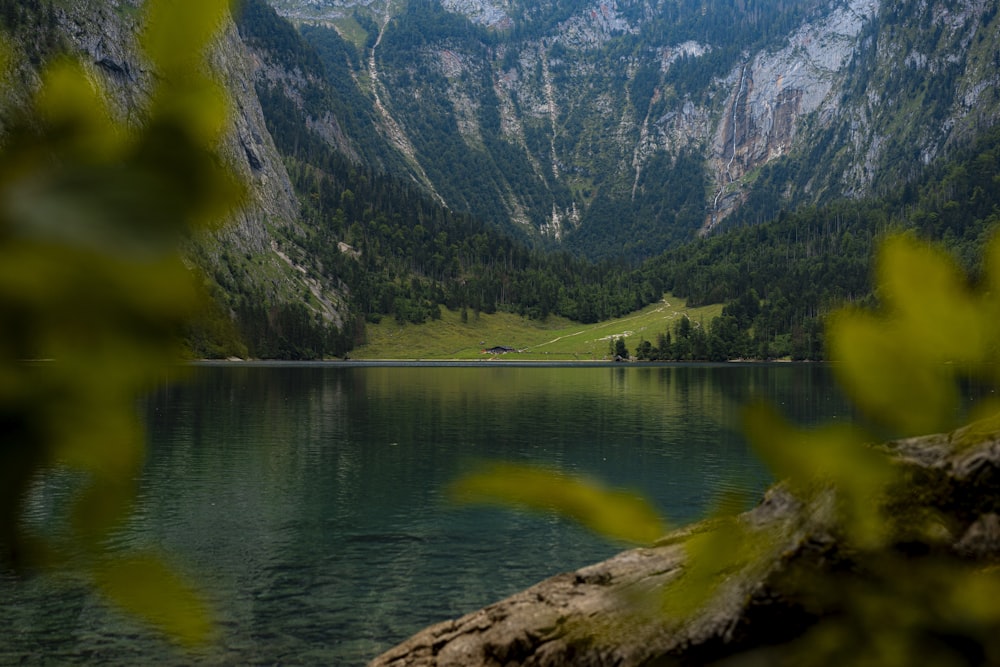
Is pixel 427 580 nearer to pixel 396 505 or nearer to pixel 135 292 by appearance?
pixel 396 505

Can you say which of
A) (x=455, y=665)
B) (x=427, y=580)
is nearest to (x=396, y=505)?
(x=427, y=580)

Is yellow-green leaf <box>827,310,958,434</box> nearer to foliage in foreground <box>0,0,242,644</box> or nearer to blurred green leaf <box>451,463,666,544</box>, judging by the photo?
blurred green leaf <box>451,463,666,544</box>

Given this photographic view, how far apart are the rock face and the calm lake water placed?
0.44 metres

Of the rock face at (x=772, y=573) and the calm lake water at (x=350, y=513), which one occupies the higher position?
the rock face at (x=772, y=573)

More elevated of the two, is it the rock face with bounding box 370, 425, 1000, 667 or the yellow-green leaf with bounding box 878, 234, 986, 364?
the yellow-green leaf with bounding box 878, 234, 986, 364

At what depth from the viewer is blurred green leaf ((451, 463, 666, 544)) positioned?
152 cm

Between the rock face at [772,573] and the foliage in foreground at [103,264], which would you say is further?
the rock face at [772,573]

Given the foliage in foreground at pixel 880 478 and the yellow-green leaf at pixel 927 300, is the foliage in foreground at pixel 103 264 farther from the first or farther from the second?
the yellow-green leaf at pixel 927 300

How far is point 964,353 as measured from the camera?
145 cm

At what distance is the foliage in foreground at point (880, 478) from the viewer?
4.50ft

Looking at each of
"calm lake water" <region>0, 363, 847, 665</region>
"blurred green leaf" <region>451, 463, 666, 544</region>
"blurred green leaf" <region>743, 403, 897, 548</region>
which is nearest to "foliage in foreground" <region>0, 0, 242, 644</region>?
"calm lake water" <region>0, 363, 847, 665</region>

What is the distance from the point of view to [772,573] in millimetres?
4004

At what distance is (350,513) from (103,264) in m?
34.7

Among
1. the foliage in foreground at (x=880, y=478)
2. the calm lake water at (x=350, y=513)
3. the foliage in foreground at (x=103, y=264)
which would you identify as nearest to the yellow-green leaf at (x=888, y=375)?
the foliage in foreground at (x=880, y=478)
